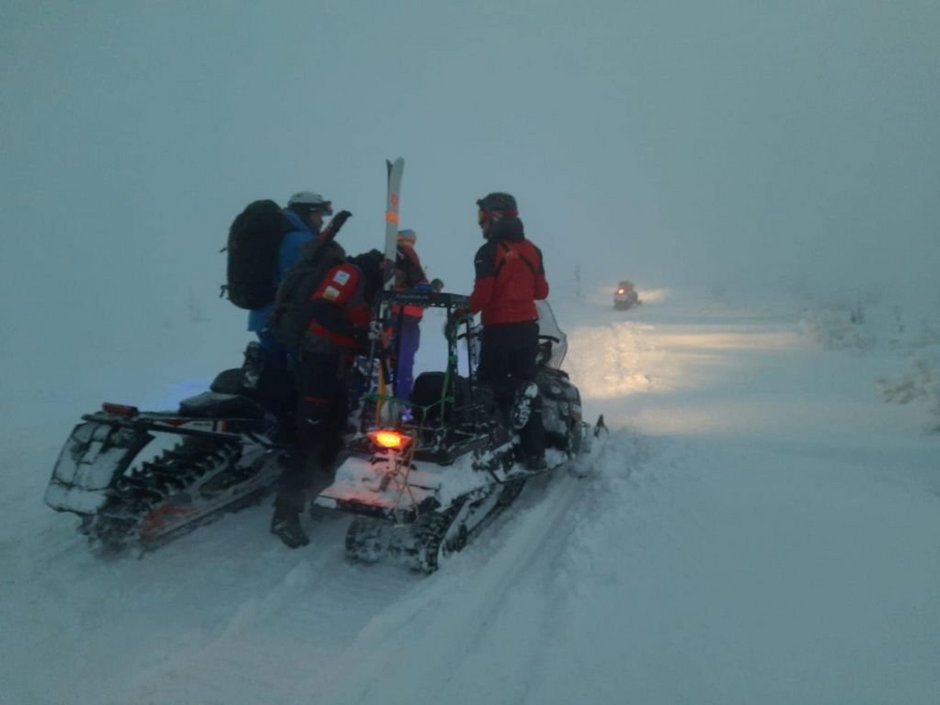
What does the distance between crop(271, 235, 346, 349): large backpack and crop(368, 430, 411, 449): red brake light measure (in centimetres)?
107

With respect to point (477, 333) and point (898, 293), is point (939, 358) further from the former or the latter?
point (898, 293)

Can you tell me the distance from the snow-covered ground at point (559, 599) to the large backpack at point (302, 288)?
1352mm

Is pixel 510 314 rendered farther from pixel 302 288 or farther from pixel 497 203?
pixel 302 288

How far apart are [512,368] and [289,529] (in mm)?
2129

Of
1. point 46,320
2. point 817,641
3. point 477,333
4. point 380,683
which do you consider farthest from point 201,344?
point 817,641

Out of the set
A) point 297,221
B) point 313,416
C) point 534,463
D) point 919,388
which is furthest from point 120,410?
point 919,388

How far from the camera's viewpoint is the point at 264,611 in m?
3.31

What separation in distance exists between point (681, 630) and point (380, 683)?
1.40 metres

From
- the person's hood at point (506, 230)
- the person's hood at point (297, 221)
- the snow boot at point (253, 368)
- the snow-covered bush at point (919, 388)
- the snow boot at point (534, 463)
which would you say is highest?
the person's hood at point (297, 221)

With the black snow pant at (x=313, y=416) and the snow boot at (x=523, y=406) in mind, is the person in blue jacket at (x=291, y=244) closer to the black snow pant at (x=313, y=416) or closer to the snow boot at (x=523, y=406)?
the black snow pant at (x=313, y=416)

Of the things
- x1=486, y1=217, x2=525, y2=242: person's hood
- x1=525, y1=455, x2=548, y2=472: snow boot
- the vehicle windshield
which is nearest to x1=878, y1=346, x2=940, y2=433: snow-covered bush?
the vehicle windshield

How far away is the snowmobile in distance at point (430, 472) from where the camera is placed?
145 inches

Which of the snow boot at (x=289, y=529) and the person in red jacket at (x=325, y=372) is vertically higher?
the person in red jacket at (x=325, y=372)

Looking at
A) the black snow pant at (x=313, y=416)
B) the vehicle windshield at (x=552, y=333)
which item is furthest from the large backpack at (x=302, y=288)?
the vehicle windshield at (x=552, y=333)
